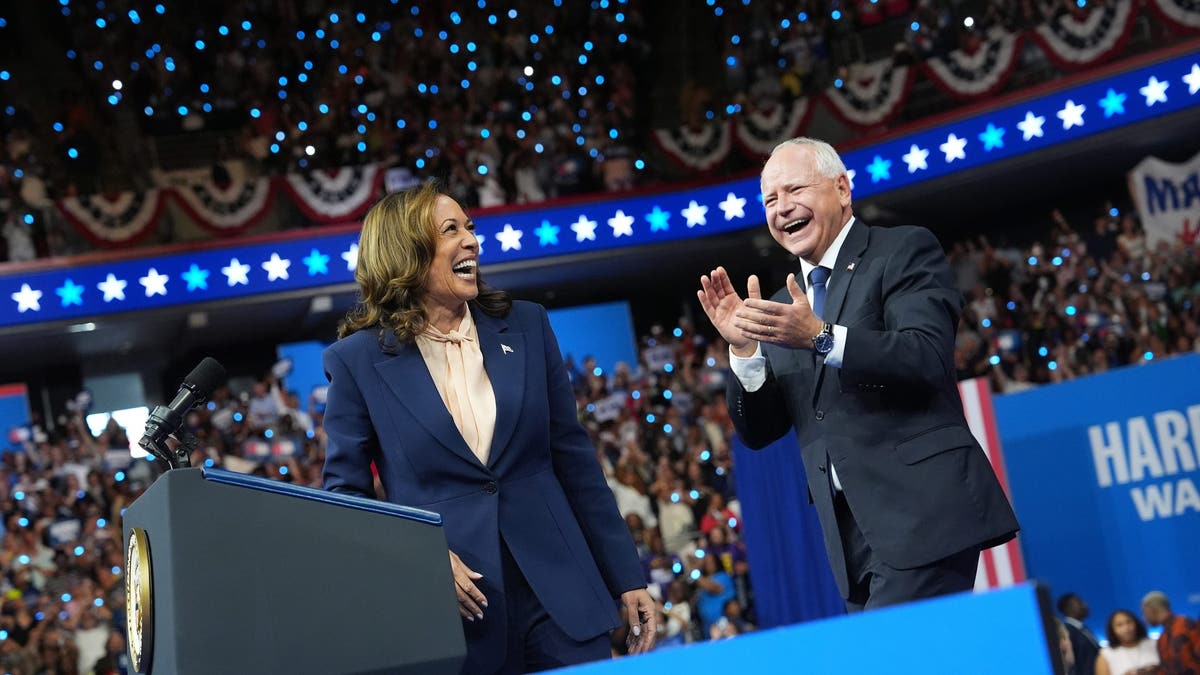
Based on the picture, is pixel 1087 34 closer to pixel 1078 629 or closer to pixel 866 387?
pixel 1078 629

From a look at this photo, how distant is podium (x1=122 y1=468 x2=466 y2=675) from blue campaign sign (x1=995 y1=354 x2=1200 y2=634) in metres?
3.06

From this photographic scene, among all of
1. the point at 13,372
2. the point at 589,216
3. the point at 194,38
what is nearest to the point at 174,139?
the point at 194,38

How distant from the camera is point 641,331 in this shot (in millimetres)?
14867

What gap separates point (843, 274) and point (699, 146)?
412 inches

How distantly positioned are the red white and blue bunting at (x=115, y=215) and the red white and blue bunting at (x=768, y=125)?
533 centimetres

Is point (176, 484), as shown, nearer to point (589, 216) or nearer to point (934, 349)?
point (934, 349)

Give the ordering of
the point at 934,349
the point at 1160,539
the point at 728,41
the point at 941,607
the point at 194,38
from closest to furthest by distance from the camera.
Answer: the point at 941,607
the point at 934,349
the point at 1160,539
the point at 194,38
the point at 728,41

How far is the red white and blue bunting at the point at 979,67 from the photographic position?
11.3 meters

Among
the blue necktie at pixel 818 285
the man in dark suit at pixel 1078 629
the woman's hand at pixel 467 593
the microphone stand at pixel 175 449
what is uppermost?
the blue necktie at pixel 818 285

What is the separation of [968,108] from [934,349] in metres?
9.92

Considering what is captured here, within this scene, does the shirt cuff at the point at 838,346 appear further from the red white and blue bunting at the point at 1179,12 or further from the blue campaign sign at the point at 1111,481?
the red white and blue bunting at the point at 1179,12

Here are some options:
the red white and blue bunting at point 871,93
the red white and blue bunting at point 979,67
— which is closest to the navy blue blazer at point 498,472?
the red white and blue bunting at point 979,67

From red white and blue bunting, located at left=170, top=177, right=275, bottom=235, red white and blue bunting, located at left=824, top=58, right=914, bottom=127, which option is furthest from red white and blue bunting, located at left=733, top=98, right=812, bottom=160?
red white and blue bunting, located at left=170, top=177, right=275, bottom=235

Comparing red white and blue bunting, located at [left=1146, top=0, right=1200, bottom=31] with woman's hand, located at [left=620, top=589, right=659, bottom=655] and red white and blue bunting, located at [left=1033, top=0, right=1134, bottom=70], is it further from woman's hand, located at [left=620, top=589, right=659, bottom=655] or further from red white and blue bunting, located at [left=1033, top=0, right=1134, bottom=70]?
woman's hand, located at [left=620, top=589, right=659, bottom=655]
